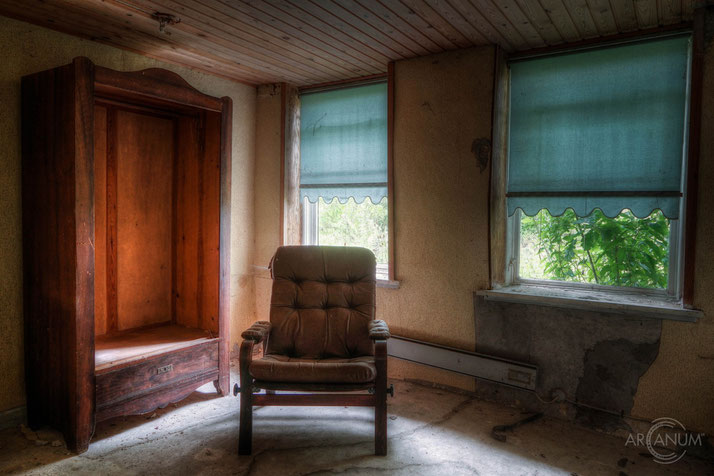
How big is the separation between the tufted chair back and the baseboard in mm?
1490

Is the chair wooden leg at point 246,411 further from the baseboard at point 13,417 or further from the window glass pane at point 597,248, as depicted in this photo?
the window glass pane at point 597,248

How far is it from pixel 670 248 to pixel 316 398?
7.30 feet

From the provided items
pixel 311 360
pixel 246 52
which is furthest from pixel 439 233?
pixel 246 52

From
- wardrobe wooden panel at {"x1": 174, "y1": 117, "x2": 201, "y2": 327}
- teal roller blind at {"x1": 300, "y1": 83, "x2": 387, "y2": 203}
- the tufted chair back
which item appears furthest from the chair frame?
teal roller blind at {"x1": 300, "y1": 83, "x2": 387, "y2": 203}

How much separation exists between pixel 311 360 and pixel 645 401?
1.92 m

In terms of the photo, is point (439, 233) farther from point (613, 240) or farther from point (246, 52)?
point (246, 52)

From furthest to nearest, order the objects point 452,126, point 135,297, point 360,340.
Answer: point 135,297 < point 452,126 < point 360,340

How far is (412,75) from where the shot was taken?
3.33 m

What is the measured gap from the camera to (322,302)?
9.66ft

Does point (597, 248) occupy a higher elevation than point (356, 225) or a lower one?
lower

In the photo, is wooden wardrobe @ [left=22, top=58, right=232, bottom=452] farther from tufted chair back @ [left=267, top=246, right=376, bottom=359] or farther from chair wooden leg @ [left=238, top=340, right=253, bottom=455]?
chair wooden leg @ [left=238, top=340, right=253, bottom=455]

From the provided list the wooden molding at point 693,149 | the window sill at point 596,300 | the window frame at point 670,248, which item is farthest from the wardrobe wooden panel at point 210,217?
the wooden molding at point 693,149

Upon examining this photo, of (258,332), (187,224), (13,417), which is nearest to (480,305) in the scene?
(258,332)

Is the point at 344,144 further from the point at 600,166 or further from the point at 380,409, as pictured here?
the point at 380,409
